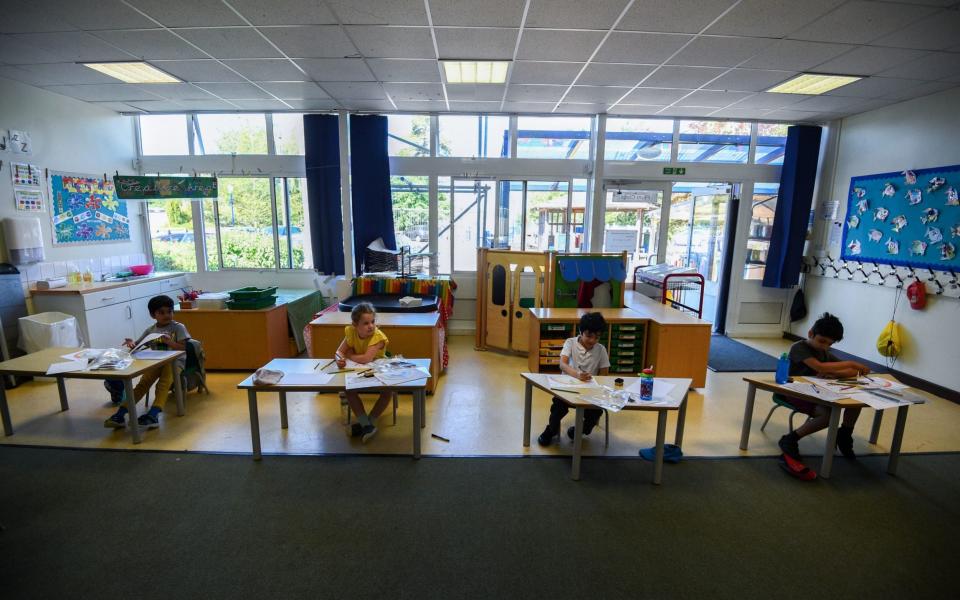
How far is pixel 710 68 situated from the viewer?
4145 mm

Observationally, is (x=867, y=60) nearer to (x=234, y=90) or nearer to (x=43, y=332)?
(x=234, y=90)

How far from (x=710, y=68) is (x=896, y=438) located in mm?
3539

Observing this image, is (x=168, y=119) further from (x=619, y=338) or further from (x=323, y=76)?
(x=619, y=338)

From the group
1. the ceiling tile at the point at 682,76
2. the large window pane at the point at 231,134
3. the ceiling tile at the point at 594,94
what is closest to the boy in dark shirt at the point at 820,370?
the ceiling tile at the point at 682,76

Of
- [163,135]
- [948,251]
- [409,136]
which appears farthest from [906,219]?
[163,135]

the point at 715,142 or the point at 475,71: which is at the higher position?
the point at 475,71

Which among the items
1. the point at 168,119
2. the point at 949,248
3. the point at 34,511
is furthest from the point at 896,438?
the point at 168,119

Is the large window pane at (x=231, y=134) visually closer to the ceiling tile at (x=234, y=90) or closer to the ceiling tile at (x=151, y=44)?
the ceiling tile at (x=234, y=90)

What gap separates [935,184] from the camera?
14.7 feet

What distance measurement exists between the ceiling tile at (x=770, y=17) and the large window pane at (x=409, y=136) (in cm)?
394

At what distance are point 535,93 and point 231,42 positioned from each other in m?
3.19

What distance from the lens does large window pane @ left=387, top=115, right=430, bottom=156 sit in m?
6.22

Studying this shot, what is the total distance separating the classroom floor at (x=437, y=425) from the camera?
3.26 m

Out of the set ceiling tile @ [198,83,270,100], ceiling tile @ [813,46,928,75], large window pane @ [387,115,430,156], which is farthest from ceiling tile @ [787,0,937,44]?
ceiling tile @ [198,83,270,100]
